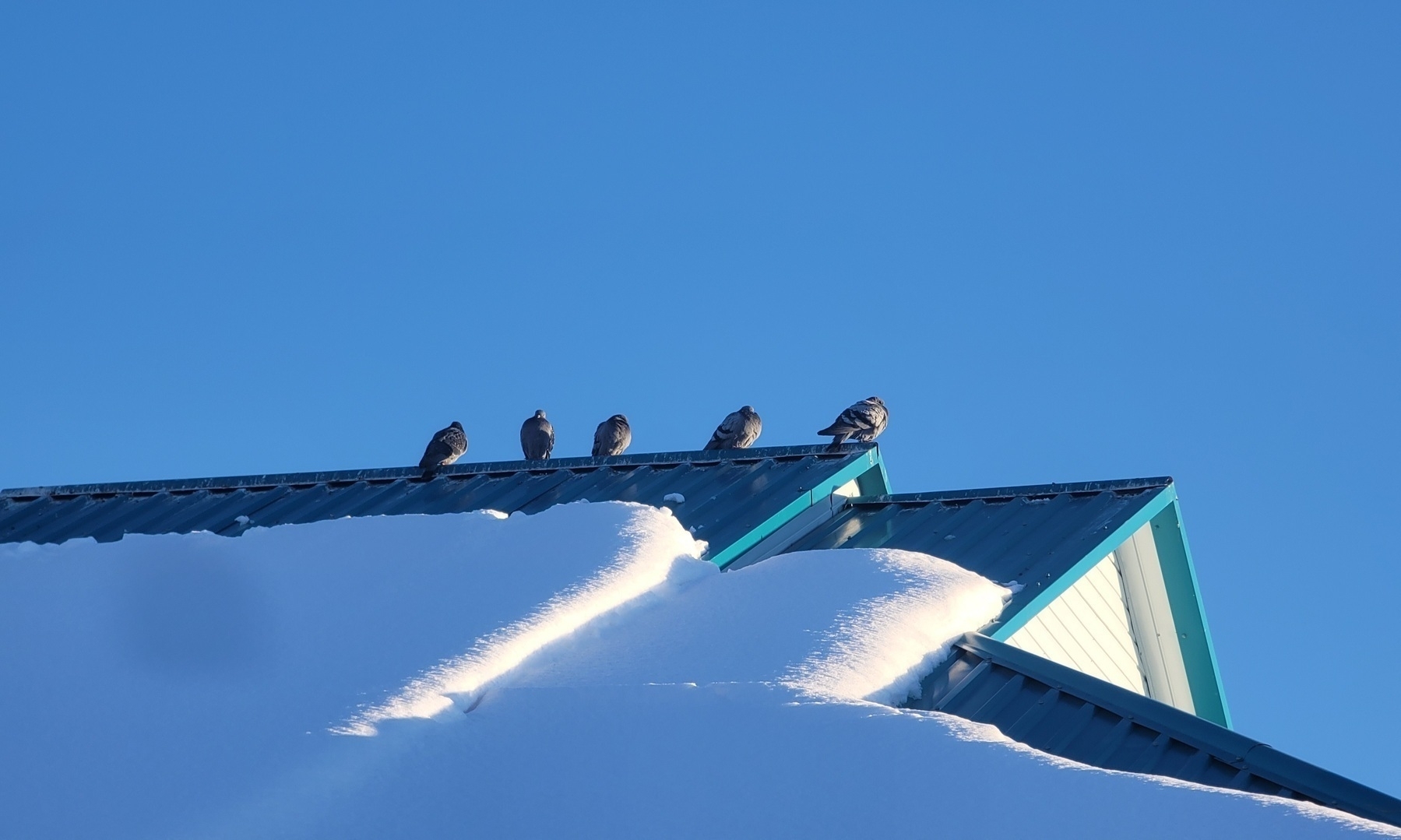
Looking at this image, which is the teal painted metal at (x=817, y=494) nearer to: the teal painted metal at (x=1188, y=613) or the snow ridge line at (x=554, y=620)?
the snow ridge line at (x=554, y=620)

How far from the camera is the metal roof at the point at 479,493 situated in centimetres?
876

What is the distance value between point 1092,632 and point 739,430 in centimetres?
611

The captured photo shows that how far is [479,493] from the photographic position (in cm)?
984

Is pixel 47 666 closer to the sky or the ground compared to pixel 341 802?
closer to the sky

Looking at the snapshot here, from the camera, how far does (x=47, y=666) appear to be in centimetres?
555

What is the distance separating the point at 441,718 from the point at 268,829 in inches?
28.2

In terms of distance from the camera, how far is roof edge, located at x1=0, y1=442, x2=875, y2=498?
9.71 metres

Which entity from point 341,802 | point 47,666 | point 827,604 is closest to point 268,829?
point 341,802

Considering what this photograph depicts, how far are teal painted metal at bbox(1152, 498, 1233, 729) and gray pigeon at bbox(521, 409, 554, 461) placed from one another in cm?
763

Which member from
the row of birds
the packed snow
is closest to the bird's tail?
the row of birds

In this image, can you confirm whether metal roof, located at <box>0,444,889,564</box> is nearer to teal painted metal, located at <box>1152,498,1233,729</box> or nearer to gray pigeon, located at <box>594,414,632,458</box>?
teal painted metal, located at <box>1152,498,1233,729</box>

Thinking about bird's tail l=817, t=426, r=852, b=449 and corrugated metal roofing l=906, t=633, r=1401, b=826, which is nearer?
corrugated metal roofing l=906, t=633, r=1401, b=826

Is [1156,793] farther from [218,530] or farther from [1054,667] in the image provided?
[218,530]

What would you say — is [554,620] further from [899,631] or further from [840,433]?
[840,433]
